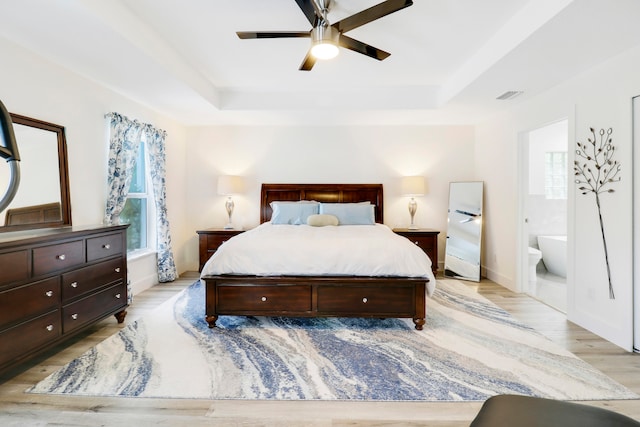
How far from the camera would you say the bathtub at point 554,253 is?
193 inches

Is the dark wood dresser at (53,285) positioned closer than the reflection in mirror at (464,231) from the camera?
Yes

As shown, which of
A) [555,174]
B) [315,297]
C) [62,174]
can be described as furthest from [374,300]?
[555,174]

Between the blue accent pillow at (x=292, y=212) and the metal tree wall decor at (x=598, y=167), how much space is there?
303 cm

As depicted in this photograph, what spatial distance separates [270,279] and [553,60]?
3129 millimetres

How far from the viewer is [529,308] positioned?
3.59 m

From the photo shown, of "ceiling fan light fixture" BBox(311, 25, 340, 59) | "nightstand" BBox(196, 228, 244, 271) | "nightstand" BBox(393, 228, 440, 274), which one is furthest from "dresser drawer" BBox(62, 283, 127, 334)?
"nightstand" BBox(393, 228, 440, 274)

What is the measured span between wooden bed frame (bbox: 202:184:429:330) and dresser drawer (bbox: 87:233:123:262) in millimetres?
900

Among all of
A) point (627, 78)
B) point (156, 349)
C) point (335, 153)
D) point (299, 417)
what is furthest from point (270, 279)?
point (627, 78)

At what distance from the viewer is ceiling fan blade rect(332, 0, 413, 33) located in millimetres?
2055

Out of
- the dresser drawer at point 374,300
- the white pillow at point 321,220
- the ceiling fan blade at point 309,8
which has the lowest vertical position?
the dresser drawer at point 374,300

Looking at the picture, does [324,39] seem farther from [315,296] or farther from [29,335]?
[29,335]

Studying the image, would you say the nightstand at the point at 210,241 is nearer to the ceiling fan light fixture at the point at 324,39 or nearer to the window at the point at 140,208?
the window at the point at 140,208

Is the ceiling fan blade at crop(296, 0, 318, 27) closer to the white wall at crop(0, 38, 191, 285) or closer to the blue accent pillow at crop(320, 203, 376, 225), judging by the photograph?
the white wall at crop(0, 38, 191, 285)

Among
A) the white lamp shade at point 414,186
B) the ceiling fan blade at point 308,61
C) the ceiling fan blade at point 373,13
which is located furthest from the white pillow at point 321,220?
the ceiling fan blade at point 373,13
